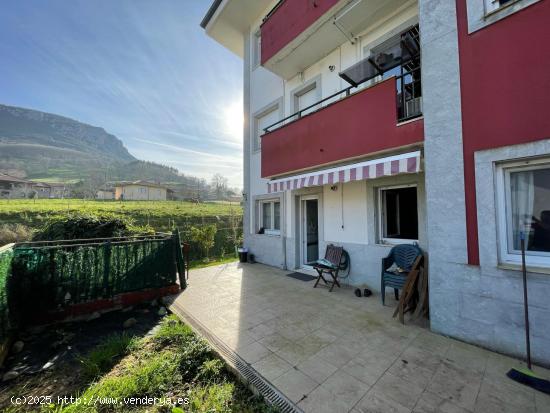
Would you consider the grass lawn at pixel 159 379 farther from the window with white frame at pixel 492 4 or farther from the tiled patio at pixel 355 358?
the window with white frame at pixel 492 4

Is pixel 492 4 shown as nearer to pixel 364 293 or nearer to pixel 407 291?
pixel 407 291

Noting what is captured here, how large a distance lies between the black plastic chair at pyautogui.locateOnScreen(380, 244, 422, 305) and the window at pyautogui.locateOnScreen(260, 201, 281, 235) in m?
8.12

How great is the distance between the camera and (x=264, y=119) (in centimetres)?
1722

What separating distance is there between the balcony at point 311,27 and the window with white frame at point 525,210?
7948 mm

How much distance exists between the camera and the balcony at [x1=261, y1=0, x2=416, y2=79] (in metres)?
9.62

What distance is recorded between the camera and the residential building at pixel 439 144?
534cm

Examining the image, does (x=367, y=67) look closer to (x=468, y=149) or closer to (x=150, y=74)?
(x=468, y=149)

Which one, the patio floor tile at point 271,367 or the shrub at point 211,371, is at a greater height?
the patio floor tile at point 271,367

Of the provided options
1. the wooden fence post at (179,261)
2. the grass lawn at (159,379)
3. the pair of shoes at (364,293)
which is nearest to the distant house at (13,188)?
the wooden fence post at (179,261)

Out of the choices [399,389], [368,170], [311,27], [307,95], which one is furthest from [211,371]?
[307,95]

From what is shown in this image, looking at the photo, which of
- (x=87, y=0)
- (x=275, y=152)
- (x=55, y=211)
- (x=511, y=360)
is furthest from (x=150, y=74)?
(x=511, y=360)

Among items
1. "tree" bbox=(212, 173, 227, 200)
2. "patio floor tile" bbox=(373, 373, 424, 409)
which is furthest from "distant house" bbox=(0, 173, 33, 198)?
"patio floor tile" bbox=(373, 373, 424, 409)

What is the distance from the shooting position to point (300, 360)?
5.52 metres

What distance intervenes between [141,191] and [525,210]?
10651 cm
